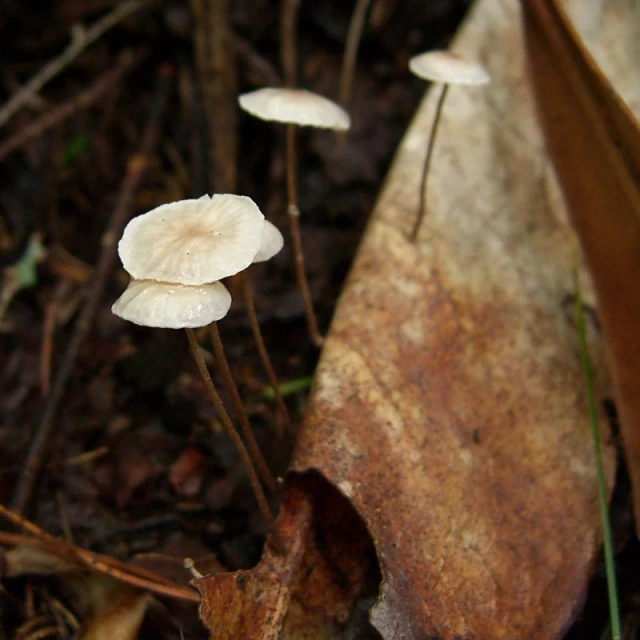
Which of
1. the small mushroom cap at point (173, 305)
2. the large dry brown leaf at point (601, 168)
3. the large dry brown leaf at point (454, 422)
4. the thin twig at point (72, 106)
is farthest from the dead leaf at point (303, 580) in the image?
the thin twig at point (72, 106)

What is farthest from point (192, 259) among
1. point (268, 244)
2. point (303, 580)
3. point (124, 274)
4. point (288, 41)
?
point (288, 41)

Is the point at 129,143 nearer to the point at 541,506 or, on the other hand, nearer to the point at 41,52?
the point at 41,52

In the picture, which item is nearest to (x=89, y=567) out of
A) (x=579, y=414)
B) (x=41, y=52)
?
(x=579, y=414)

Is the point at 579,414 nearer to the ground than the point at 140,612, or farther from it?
farther from it

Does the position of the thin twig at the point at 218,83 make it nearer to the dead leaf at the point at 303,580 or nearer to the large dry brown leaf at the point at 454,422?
the large dry brown leaf at the point at 454,422

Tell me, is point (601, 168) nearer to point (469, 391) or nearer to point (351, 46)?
point (469, 391)

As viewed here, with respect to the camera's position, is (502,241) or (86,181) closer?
(502,241)
